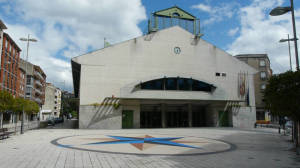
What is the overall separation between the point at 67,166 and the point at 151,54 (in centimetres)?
2686

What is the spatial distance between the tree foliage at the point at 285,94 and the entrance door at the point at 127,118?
854 inches

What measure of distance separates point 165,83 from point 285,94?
2220 centimetres

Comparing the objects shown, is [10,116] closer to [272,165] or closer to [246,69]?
[246,69]

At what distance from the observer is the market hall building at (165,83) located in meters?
31.1

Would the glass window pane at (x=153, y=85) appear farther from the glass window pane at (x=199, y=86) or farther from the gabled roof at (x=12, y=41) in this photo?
the gabled roof at (x=12, y=41)

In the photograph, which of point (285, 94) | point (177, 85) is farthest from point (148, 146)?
point (177, 85)

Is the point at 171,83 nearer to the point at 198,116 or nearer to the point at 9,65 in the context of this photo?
the point at 198,116

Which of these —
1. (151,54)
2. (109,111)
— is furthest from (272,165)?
(151,54)

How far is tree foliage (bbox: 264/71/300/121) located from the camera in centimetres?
1256

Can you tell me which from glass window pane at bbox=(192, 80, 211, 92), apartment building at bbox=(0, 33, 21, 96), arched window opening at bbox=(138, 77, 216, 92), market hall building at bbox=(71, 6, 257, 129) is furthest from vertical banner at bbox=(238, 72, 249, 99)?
apartment building at bbox=(0, 33, 21, 96)

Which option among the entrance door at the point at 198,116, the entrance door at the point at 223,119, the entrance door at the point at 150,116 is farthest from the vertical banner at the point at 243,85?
the entrance door at the point at 150,116

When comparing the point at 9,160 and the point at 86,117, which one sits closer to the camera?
the point at 9,160

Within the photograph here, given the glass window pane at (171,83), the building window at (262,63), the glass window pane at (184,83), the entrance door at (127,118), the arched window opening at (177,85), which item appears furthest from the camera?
the building window at (262,63)

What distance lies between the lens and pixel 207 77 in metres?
36.6
